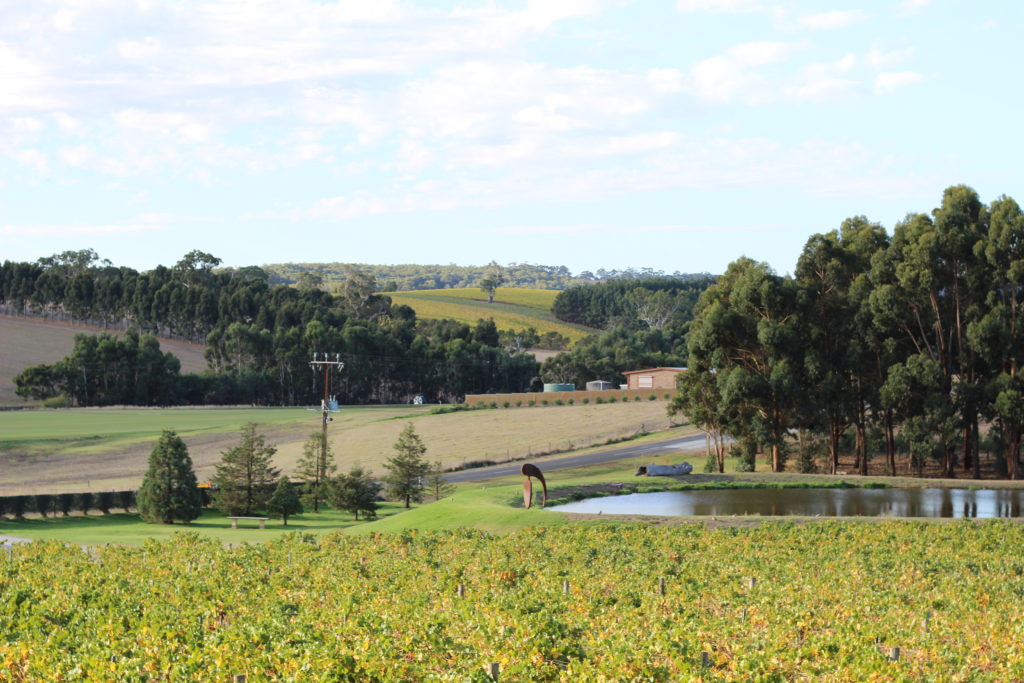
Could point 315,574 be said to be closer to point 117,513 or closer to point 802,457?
point 117,513

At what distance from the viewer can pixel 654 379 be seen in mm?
123312

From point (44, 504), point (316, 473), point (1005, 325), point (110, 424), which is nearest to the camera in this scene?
point (44, 504)

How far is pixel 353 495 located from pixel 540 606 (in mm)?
33148

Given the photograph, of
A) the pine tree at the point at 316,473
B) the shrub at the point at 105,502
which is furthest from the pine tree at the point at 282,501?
the shrub at the point at 105,502

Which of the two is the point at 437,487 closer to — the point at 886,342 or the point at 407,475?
the point at 407,475

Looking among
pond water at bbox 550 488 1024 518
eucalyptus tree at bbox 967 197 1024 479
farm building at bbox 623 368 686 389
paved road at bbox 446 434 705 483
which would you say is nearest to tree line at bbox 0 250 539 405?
farm building at bbox 623 368 686 389

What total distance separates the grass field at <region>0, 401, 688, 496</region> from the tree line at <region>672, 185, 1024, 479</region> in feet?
77.5

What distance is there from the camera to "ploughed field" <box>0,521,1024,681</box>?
1483cm

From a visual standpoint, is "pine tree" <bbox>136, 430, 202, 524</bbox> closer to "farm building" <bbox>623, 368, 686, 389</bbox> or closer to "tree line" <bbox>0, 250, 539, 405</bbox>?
"farm building" <bbox>623, 368, 686, 389</bbox>

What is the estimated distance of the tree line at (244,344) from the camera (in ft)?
436

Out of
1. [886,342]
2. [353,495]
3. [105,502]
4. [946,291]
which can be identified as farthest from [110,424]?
[946,291]

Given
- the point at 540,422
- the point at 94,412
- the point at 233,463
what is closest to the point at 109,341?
the point at 94,412

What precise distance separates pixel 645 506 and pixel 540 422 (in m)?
62.7

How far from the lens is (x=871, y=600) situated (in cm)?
2055
